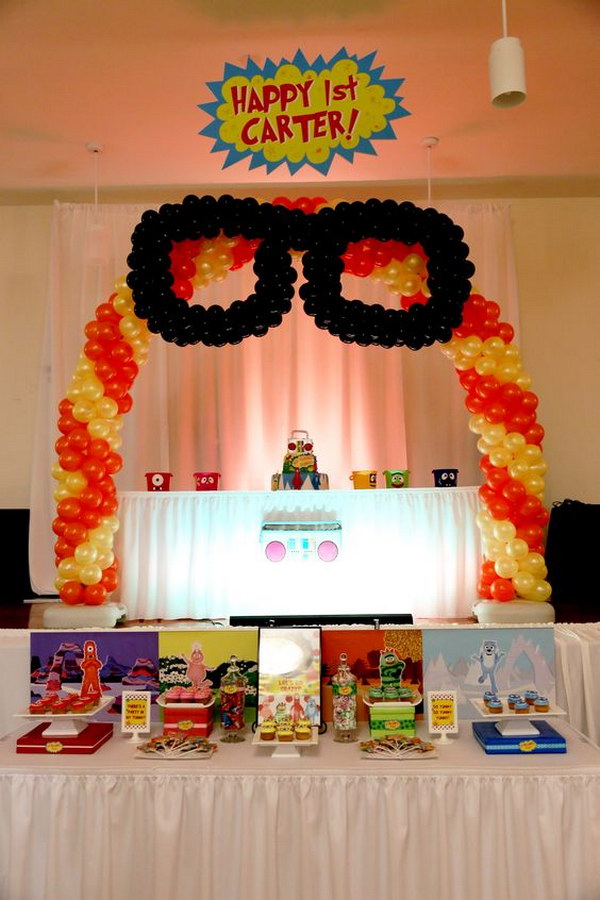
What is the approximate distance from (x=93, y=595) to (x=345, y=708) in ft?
10.9

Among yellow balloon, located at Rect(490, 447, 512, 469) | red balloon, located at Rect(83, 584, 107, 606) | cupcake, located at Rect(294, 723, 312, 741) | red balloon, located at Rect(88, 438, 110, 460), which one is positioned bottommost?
cupcake, located at Rect(294, 723, 312, 741)

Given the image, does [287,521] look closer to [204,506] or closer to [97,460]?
[204,506]

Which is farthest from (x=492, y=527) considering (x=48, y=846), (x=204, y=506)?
(x=48, y=846)

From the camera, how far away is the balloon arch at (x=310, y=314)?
4.75m

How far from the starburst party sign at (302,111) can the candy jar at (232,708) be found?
2.52m

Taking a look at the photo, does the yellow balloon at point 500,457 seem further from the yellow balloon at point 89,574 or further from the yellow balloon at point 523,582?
the yellow balloon at point 89,574

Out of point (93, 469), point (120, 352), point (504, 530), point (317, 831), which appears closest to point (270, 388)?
point (120, 352)

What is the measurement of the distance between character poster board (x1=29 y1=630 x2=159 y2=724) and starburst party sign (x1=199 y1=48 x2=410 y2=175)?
2372 millimetres

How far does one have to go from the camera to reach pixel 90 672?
2.35 meters

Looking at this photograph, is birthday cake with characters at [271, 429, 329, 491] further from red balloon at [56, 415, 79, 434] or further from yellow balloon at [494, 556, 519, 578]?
red balloon at [56, 415, 79, 434]

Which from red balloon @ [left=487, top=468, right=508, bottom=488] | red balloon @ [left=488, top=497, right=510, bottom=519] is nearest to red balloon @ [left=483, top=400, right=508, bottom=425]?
red balloon @ [left=487, top=468, right=508, bottom=488]

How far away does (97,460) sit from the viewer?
5.23m

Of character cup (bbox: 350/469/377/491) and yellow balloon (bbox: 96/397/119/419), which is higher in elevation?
yellow balloon (bbox: 96/397/119/419)

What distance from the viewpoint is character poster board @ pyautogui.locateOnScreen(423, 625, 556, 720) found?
234 centimetres
